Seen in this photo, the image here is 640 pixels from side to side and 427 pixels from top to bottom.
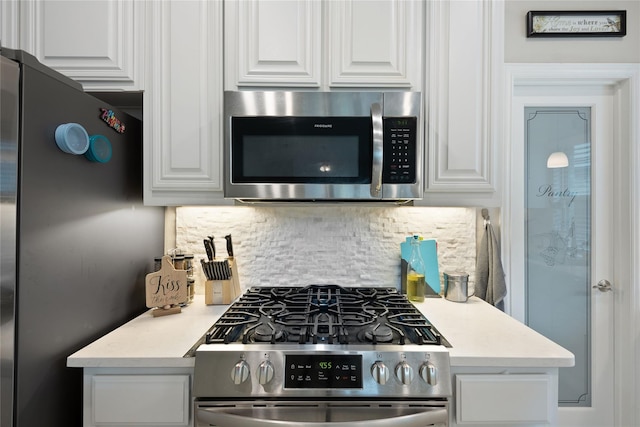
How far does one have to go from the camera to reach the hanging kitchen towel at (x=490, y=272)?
1635mm

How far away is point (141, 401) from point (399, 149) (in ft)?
3.85

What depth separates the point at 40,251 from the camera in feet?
3.24

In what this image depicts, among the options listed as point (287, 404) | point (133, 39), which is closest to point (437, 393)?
point (287, 404)

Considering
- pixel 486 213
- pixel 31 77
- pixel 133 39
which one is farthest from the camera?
pixel 486 213

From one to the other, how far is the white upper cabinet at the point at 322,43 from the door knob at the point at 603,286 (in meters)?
1.41

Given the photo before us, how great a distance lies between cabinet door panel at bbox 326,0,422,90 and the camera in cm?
139

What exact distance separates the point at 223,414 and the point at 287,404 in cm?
18

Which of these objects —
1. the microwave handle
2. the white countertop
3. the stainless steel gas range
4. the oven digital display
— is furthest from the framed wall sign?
the oven digital display

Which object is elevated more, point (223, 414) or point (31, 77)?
point (31, 77)

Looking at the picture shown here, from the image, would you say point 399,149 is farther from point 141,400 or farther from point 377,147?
point 141,400

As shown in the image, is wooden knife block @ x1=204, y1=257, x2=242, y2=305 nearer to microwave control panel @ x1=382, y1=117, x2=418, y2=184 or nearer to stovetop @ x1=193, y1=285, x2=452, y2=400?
stovetop @ x1=193, y1=285, x2=452, y2=400

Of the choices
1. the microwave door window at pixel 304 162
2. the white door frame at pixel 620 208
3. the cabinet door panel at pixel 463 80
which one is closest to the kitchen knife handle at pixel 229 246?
the microwave door window at pixel 304 162

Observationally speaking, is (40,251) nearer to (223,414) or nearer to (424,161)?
(223,414)

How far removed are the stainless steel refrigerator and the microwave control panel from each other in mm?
1019
